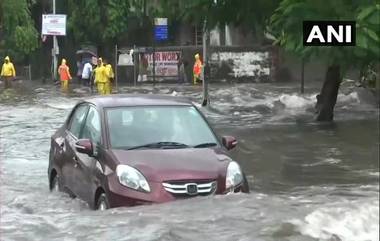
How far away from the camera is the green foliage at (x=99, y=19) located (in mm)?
42469

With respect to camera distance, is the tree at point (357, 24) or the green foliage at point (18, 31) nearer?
the tree at point (357, 24)

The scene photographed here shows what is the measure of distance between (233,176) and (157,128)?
111 centimetres

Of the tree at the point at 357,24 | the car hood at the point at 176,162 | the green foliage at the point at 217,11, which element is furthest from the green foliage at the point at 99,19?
the tree at the point at 357,24

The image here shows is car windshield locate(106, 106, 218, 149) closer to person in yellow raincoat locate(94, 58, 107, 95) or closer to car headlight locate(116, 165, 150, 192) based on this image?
car headlight locate(116, 165, 150, 192)

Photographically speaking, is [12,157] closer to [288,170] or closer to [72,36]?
[288,170]

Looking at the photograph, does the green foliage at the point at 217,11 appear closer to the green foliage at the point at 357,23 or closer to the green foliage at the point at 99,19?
the green foliage at the point at 357,23

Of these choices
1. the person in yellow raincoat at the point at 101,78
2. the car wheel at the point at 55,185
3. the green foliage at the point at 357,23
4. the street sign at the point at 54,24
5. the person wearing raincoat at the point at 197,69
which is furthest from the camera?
the street sign at the point at 54,24

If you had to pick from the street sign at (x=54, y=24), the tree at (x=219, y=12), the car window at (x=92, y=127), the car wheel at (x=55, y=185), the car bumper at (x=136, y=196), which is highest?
the street sign at (x=54, y=24)

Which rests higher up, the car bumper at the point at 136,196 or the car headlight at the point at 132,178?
the car headlight at the point at 132,178

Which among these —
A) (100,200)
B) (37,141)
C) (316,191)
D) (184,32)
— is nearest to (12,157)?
(37,141)

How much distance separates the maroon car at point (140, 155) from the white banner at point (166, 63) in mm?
30129

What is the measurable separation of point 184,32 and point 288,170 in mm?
36750

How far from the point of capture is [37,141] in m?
15.5

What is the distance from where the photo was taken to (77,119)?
28.7 feet
